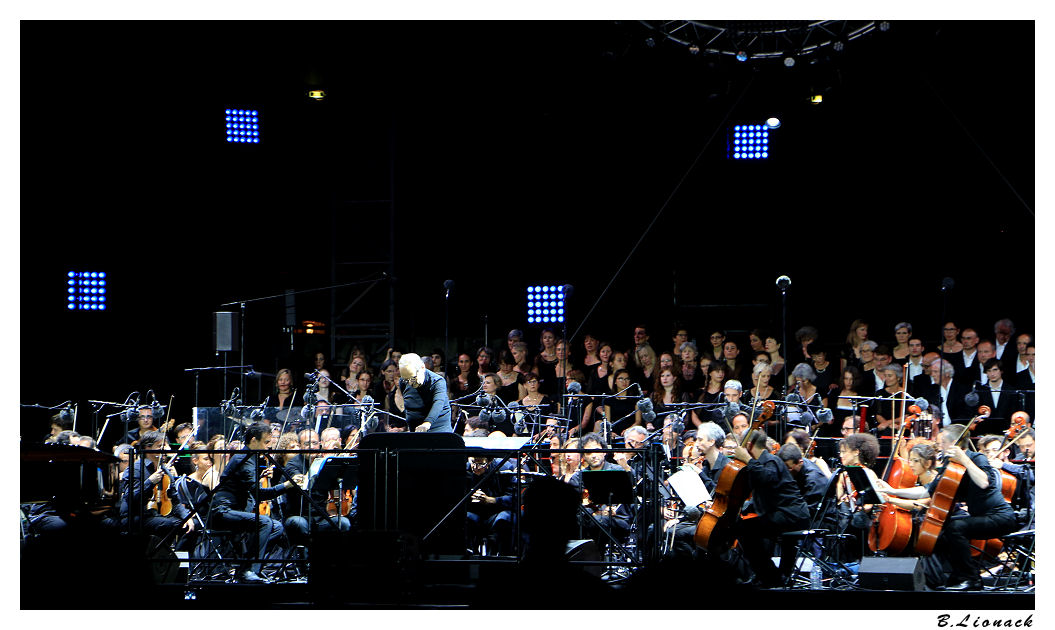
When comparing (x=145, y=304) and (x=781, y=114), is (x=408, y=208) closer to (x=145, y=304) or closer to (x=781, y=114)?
(x=145, y=304)

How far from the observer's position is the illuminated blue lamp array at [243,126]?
1299 cm

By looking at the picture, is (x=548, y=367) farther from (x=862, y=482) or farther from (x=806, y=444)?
(x=862, y=482)

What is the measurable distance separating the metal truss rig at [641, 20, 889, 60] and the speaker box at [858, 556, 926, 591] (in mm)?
5649

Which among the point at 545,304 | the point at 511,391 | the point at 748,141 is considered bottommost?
the point at 511,391

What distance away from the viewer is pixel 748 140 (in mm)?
12656

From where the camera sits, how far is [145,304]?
40.9ft

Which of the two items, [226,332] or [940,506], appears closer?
[940,506]

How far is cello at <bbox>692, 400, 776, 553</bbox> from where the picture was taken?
691 cm

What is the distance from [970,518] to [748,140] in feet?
22.1

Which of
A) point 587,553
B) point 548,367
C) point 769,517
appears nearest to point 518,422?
point 548,367

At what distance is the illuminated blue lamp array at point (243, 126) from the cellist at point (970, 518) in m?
9.07

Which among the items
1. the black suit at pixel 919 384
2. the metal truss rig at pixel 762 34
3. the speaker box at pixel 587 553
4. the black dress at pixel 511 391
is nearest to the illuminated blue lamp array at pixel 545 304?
the black dress at pixel 511 391

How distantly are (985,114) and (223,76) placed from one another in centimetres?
843

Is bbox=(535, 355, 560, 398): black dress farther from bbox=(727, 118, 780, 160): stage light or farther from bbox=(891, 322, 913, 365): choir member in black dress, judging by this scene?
bbox=(727, 118, 780, 160): stage light
